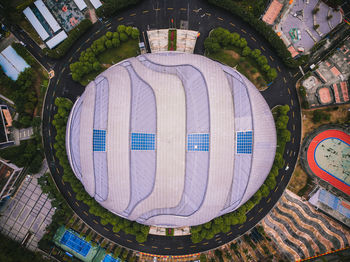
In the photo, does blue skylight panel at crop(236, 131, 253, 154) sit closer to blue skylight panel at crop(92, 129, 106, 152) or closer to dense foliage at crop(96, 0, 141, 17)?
blue skylight panel at crop(92, 129, 106, 152)

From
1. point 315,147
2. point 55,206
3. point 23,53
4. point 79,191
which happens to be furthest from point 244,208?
point 23,53

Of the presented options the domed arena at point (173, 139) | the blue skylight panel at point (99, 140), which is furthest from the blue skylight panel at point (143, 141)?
the blue skylight panel at point (99, 140)

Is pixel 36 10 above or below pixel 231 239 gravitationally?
above

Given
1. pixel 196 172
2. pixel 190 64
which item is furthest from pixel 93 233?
pixel 190 64

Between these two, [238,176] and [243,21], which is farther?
[243,21]

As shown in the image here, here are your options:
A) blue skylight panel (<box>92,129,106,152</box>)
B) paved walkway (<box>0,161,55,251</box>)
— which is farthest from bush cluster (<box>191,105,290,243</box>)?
paved walkway (<box>0,161,55,251</box>)

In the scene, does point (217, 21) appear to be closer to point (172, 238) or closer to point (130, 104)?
point (130, 104)
